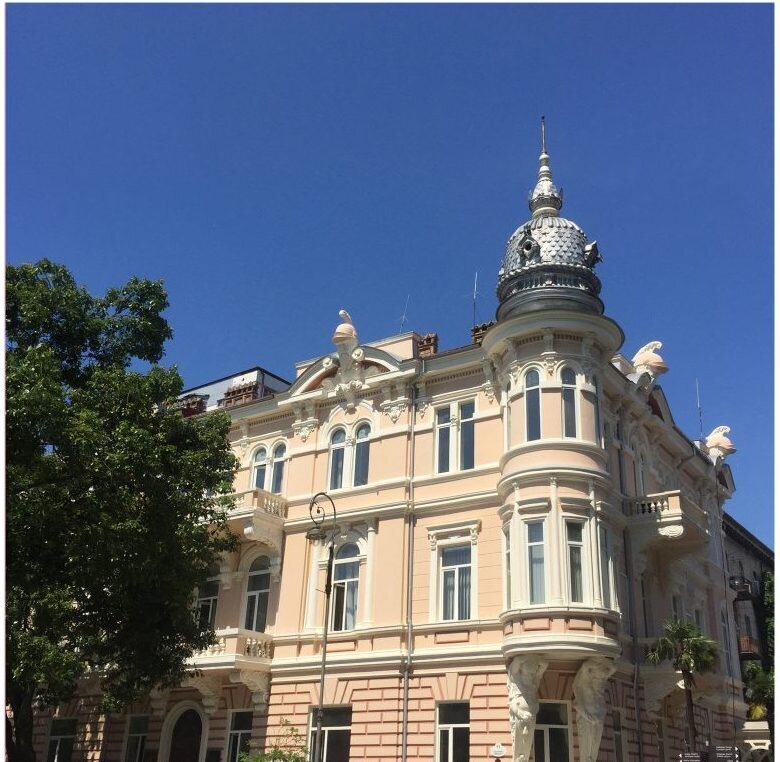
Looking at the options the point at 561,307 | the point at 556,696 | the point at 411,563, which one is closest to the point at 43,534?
the point at 411,563

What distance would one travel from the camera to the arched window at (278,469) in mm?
31922

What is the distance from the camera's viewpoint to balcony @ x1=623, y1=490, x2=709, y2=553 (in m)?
25.8

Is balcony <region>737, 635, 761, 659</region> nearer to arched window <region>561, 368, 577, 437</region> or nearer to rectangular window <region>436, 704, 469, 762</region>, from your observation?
arched window <region>561, 368, 577, 437</region>

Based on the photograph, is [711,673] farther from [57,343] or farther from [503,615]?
[57,343]

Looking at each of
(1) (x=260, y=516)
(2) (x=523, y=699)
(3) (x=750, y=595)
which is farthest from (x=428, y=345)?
(3) (x=750, y=595)

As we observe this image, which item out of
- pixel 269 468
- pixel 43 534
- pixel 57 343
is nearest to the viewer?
pixel 43 534

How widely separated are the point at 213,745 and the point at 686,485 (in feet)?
70.0

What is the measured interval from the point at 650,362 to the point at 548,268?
23.9ft

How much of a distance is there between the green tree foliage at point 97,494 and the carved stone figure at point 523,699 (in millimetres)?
9458

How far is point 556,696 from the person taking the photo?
23.0m

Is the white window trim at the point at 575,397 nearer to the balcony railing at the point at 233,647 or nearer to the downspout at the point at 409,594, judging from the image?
the downspout at the point at 409,594

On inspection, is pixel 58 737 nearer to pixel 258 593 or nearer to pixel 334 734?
pixel 258 593

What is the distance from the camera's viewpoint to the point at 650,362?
32375 mm

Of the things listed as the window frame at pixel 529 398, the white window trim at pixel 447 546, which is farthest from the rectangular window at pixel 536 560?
the window frame at pixel 529 398
